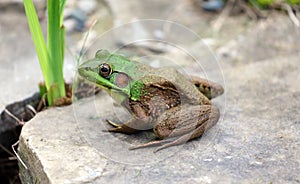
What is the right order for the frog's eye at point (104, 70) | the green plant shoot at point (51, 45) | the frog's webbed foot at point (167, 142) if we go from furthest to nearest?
the green plant shoot at point (51, 45)
the frog's eye at point (104, 70)
the frog's webbed foot at point (167, 142)

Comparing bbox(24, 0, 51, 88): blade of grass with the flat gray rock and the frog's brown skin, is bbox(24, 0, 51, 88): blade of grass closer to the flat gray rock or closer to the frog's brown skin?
the flat gray rock

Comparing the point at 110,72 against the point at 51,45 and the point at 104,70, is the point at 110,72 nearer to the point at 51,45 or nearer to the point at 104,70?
the point at 104,70

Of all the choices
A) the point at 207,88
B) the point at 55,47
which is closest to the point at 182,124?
the point at 207,88

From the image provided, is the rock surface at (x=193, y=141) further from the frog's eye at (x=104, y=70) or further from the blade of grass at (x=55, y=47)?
the frog's eye at (x=104, y=70)

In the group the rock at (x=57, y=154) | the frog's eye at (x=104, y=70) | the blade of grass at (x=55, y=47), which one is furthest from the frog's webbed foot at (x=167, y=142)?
the blade of grass at (x=55, y=47)

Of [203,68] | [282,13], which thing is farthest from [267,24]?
[203,68]
